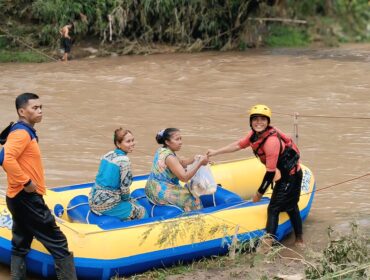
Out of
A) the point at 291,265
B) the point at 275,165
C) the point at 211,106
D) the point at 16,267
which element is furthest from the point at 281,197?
the point at 211,106

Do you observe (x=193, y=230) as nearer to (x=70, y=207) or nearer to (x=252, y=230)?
(x=252, y=230)

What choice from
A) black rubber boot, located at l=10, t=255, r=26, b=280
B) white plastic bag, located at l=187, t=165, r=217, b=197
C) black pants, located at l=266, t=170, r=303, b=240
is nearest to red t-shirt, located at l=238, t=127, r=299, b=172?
black pants, located at l=266, t=170, r=303, b=240

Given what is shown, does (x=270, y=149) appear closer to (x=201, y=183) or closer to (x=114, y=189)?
(x=201, y=183)

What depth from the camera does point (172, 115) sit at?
509 inches

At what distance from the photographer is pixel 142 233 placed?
19.6ft

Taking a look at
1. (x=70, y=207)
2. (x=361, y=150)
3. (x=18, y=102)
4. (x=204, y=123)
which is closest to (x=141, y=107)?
(x=204, y=123)

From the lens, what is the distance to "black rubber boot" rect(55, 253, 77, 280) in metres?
5.50

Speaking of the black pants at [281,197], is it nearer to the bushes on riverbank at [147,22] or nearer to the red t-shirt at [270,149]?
the red t-shirt at [270,149]

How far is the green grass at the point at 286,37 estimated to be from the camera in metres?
23.1

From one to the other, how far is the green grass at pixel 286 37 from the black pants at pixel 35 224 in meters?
18.2

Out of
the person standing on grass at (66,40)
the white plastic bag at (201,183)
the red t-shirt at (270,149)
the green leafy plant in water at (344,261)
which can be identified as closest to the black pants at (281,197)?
the red t-shirt at (270,149)

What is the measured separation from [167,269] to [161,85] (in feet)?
34.4

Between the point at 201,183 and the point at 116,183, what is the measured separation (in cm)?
96

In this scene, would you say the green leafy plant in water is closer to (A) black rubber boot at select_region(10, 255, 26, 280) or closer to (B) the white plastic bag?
(B) the white plastic bag
